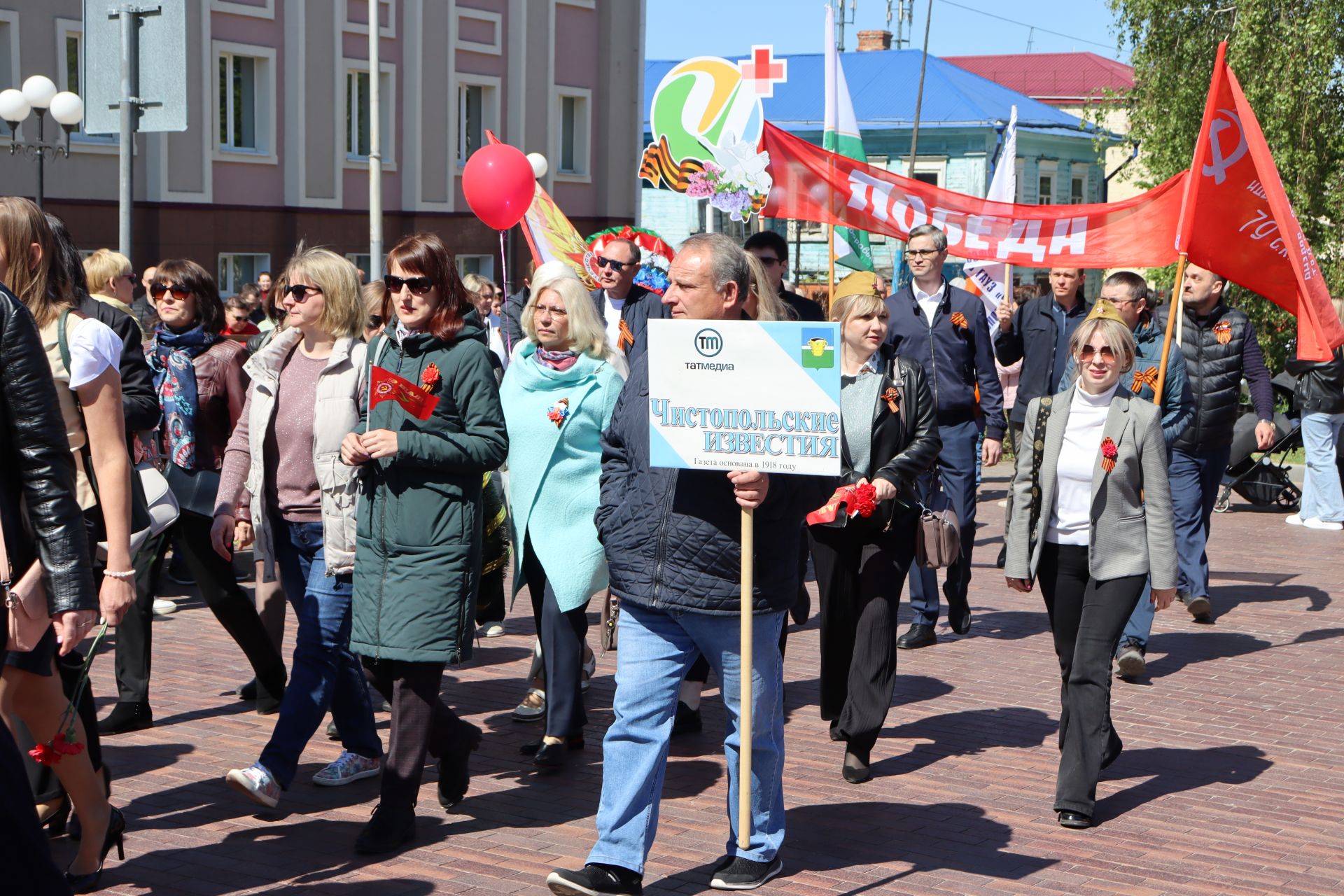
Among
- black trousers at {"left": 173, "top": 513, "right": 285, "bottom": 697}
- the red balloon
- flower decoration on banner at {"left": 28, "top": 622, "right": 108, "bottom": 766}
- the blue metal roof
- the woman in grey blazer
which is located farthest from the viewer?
the blue metal roof

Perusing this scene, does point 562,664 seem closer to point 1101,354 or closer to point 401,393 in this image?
point 401,393

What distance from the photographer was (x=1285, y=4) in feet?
91.1

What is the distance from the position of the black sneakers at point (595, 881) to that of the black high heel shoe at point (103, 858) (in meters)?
1.32

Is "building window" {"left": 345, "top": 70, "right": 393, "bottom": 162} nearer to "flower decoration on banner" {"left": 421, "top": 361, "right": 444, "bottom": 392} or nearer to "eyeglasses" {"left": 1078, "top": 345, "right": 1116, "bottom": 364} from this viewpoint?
"eyeglasses" {"left": 1078, "top": 345, "right": 1116, "bottom": 364}

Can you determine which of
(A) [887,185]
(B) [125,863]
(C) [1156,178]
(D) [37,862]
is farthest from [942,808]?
(C) [1156,178]

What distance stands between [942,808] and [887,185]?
487 cm

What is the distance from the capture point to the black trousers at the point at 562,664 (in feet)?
21.1

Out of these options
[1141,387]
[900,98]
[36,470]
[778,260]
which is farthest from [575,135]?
[36,470]

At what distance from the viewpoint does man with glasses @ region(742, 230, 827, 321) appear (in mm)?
8266

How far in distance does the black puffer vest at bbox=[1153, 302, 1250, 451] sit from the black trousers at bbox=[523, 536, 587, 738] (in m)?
4.71

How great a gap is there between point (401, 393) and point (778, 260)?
11.7 feet

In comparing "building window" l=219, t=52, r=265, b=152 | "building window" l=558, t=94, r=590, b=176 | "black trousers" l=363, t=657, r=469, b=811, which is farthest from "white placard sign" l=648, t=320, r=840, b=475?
Answer: "building window" l=558, t=94, r=590, b=176

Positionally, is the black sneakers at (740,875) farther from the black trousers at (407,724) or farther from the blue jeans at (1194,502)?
the blue jeans at (1194,502)

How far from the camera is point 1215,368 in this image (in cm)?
982
